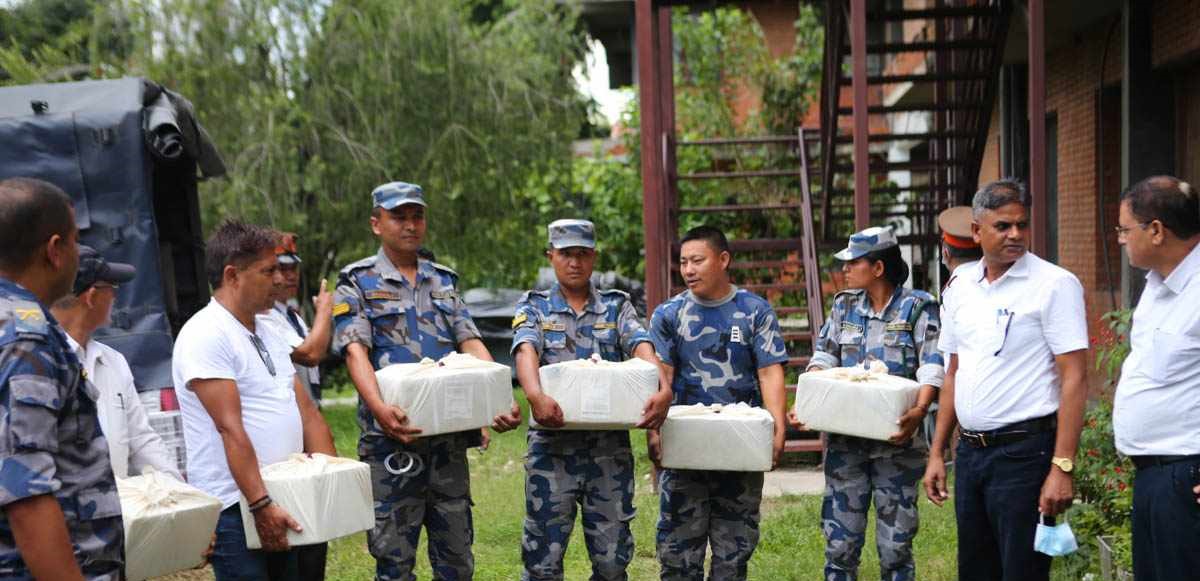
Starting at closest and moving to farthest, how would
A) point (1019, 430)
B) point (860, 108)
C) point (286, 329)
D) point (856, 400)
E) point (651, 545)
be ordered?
point (1019, 430) → point (856, 400) → point (286, 329) → point (651, 545) → point (860, 108)

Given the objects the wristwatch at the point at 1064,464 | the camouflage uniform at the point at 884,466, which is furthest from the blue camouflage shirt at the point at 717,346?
the wristwatch at the point at 1064,464

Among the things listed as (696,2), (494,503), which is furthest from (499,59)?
(494,503)

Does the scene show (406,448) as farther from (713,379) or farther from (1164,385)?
(1164,385)

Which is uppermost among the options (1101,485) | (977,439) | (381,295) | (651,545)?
(381,295)

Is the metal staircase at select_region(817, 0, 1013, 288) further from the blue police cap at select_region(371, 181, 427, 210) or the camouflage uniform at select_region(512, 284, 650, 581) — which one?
the blue police cap at select_region(371, 181, 427, 210)

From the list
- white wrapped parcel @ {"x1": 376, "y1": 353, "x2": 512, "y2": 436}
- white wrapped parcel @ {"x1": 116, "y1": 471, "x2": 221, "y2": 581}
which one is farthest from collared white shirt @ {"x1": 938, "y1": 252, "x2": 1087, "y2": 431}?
white wrapped parcel @ {"x1": 116, "y1": 471, "x2": 221, "y2": 581}

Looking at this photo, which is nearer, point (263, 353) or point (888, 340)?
point (263, 353)

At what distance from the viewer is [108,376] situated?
3.87 m

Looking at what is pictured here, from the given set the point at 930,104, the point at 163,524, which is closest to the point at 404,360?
the point at 163,524

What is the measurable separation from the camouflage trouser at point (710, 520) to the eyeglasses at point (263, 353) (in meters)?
1.82

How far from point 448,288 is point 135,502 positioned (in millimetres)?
1944

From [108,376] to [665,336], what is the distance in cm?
224

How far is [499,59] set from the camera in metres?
13.5

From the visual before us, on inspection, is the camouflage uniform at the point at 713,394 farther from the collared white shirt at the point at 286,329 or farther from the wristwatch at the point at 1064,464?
the collared white shirt at the point at 286,329
